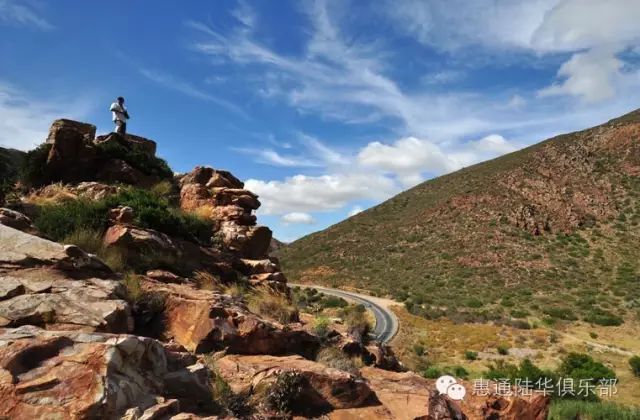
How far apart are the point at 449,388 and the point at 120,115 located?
13.2 metres

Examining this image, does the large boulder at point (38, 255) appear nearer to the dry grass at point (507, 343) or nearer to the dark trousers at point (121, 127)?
the dark trousers at point (121, 127)

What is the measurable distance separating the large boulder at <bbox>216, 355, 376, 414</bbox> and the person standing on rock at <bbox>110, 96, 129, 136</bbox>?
11082 millimetres

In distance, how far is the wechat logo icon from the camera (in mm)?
9253

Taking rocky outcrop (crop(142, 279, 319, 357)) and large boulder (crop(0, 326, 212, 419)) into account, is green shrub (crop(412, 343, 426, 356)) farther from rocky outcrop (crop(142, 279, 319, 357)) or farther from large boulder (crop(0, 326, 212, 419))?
large boulder (crop(0, 326, 212, 419))

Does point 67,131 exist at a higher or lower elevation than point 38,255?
higher

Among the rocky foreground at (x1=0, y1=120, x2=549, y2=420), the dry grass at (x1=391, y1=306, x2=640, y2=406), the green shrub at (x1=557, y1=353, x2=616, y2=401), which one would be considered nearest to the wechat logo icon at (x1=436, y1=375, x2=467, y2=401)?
the rocky foreground at (x1=0, y1=120, x2=549, y2=420)

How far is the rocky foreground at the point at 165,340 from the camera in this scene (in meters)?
4.43

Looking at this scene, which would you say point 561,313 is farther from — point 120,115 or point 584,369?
point 120,115

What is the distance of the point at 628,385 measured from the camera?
80.0ft

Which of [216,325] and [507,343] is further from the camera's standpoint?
[507,343]

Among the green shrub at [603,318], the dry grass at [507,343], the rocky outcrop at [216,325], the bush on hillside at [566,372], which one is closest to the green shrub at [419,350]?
the dry grass at [507,343]

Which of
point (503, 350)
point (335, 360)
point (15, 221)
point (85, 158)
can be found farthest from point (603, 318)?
point (15, 221)

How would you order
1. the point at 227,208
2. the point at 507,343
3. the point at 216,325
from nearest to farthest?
the point at 216,325
the point at 227,208
the point at 507,343

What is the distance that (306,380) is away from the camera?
7.39m
